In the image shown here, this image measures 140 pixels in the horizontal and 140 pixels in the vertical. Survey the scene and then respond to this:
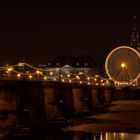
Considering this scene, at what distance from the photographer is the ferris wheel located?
88.1 meters

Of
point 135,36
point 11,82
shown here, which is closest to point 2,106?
point 11,82

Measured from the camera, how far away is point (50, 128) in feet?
104

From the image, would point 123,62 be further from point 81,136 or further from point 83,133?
point 81,136

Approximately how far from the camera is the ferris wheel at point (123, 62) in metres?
88.1

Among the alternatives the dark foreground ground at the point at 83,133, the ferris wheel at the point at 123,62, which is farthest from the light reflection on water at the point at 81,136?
the ferris wheel at the point at 123,62

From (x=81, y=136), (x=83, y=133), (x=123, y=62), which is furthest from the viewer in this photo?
(x=123, y=62)

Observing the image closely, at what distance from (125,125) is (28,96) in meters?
7.32

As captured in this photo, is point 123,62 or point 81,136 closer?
point 81,136

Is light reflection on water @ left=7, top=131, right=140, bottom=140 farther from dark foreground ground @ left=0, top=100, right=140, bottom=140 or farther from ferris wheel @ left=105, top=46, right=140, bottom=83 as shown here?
ferris wheel @ left=105, top=46, right=140, bottom=83

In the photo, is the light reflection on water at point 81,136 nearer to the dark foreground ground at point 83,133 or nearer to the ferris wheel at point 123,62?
the dark foreground ground at point 83,133

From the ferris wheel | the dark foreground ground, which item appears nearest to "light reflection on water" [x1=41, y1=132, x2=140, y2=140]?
the dark foreground ground

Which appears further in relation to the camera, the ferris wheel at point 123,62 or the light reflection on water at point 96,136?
the ferris wheel at point 123,62

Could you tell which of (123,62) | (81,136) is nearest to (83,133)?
(81,136)

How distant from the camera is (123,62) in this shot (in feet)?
290
